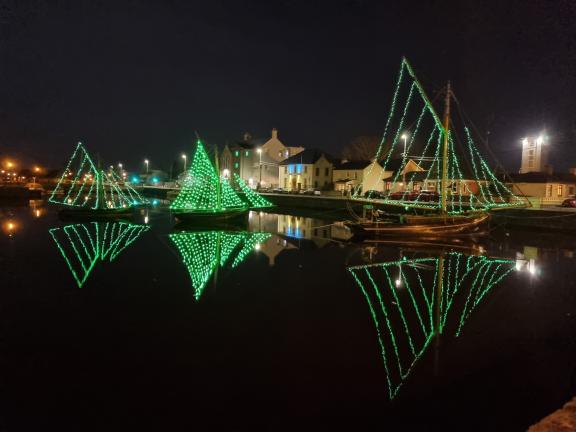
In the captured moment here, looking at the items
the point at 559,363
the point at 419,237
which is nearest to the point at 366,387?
the point at 559,363

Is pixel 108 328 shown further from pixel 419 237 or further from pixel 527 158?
pixel 527 158

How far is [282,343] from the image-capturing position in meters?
9.85

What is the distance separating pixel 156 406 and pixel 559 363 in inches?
313

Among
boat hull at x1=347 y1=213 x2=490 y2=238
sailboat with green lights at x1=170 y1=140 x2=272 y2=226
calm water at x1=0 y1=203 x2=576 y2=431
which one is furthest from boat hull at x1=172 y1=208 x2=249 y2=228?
calm water at x1=0 y1=203 x2=576 y2=431

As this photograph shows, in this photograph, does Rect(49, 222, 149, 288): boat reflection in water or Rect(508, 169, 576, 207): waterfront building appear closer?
Rect(49, 222, 149, 288): boat reflection in water

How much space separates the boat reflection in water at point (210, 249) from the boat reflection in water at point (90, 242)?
321cm

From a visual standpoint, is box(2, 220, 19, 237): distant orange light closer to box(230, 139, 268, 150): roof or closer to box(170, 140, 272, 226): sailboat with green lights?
box(170, 140, 272, 226): sailboat with green lights

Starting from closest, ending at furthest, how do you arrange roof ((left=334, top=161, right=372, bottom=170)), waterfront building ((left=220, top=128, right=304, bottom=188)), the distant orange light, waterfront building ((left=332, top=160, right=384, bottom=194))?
the distant orange light
waterfront building ((left=332, top=160, right=384, bottom=194))
roof ((left=334, top=161, right=372, bottom=170))
waterfront building ((left=220, top=128, right=304, bottom=188))

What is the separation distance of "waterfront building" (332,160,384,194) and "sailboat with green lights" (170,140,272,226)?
2695cm

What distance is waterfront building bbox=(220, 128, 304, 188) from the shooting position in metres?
78.2

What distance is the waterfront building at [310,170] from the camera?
69.3m

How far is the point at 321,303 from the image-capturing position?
13.2 metres

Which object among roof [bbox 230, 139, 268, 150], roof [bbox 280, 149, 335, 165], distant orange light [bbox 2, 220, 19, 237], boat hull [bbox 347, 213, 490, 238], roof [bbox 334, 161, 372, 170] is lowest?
distant orange light [bbox 2, 220, 19, 237]

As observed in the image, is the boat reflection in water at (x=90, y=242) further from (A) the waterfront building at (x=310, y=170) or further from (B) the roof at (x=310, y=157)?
(B) the roof at (x=310, y=157)
